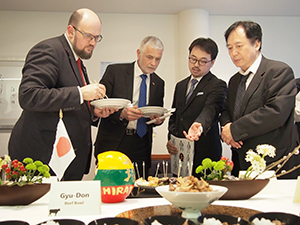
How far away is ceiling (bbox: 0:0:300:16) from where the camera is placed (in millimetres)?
4574

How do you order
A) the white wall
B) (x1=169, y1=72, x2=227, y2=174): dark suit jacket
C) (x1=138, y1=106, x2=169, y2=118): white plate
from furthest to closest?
1. the white wall
2. (x1=169, y1=72, x2=227, y2=174): dark suit jacket
3. (x1=138, y1=106, x2=169, y2=118): white plate

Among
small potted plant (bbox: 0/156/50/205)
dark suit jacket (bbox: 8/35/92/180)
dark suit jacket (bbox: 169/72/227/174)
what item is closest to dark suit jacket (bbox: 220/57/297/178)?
dark suit jacket (bbox: 169/72/227/174)

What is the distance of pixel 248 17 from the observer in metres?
5.21

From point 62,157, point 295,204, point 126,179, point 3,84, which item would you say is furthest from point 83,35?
point 3,84

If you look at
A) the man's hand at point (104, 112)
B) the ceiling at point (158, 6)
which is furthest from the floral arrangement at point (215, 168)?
the ceiling at point (158, 6)

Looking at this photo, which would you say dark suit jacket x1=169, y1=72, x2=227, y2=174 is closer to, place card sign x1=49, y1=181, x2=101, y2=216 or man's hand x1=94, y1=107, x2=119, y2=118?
man's hand x1=94, y1=107, x2=119, y2=118

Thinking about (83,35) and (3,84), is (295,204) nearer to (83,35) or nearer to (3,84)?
(83,35)

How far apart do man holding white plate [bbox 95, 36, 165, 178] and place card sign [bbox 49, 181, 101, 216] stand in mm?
1742

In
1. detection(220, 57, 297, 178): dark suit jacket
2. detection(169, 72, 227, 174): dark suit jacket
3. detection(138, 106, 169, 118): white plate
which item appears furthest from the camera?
detection(169, 72, 227, 174): dark suit jacket

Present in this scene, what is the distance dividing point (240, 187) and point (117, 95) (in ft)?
6.27

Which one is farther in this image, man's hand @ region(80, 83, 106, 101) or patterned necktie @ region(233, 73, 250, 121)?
patterned necktie @ region(233, 73, 250, 121)

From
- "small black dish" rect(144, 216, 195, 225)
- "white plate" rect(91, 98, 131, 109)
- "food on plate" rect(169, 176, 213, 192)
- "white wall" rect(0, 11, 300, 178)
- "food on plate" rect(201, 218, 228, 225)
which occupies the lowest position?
"small black dish" rect(144, 216, 195, 225)

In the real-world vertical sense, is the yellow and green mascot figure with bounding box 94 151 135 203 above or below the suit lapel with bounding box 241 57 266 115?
below

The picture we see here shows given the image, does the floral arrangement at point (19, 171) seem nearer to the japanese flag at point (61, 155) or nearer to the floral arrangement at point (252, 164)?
the japanese flag at point (61, 155)
